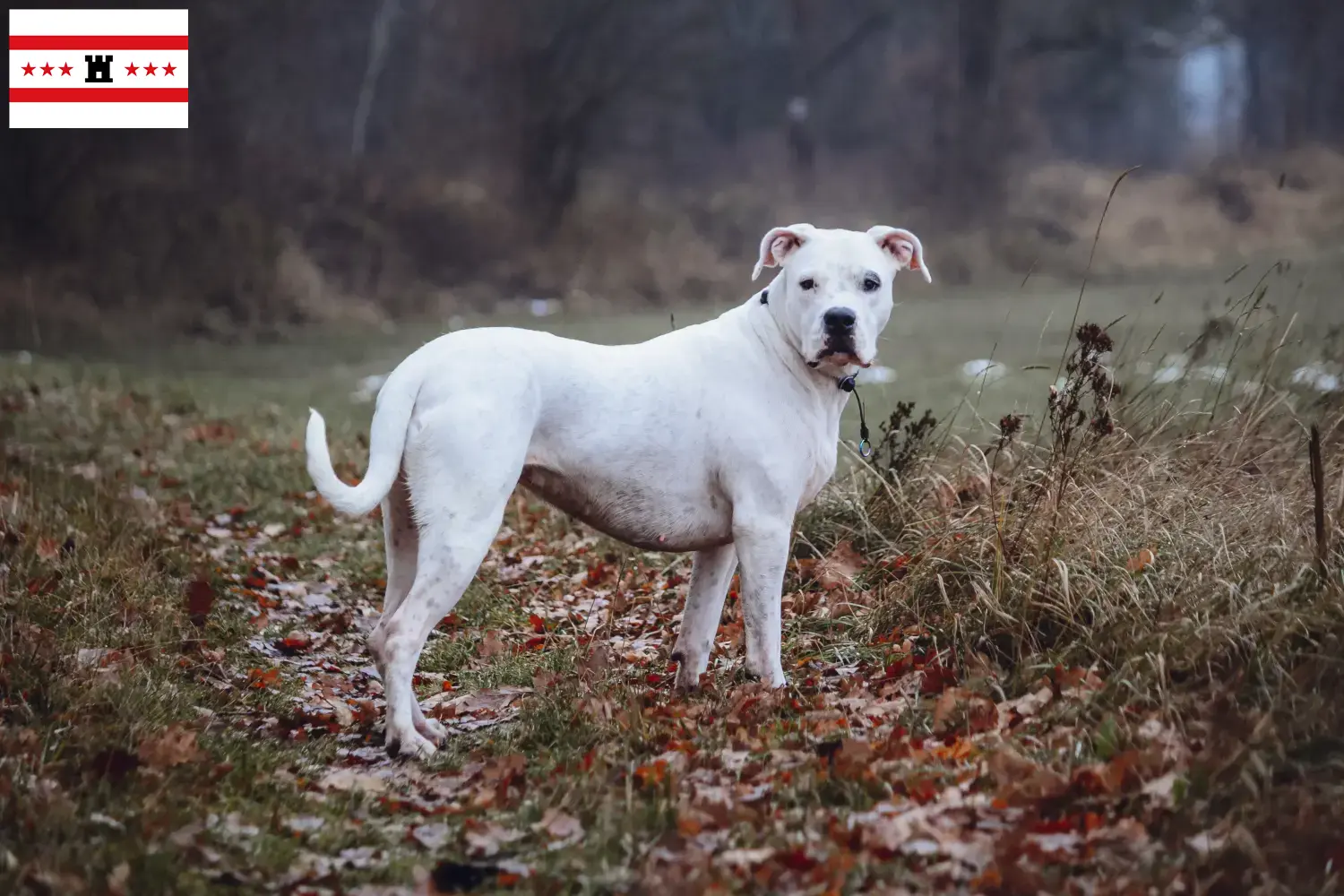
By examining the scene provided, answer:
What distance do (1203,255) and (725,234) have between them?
7.25 metres

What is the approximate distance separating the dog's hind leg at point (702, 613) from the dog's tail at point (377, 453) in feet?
4.39

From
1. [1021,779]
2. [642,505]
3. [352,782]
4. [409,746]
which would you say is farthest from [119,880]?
[1021,779]

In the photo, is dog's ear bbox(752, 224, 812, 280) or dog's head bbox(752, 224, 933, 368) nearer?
dog's head bbox(752, 224, 933, 368)

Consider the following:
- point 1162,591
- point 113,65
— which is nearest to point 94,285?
point 113,65

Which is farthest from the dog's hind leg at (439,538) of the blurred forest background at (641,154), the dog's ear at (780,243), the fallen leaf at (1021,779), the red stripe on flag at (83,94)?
the blurred forest background at (641,154)

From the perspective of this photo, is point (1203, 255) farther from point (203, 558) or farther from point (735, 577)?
point (203, 558)

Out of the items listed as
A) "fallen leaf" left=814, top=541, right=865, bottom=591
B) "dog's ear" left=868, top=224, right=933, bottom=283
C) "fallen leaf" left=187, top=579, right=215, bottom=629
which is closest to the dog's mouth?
"dog's ear" left=868, top=224, right=933, bottom=283

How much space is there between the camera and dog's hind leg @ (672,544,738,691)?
201 inches

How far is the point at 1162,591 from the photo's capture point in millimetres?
4684

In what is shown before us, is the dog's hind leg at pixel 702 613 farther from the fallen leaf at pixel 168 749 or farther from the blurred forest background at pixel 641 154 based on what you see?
A: the blurred forest background at pixel 641 154

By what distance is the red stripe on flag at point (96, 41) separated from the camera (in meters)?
11.1

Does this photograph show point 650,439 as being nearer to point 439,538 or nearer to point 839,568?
point 439,538

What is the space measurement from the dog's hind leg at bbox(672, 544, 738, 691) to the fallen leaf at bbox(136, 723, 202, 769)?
183 centimetres

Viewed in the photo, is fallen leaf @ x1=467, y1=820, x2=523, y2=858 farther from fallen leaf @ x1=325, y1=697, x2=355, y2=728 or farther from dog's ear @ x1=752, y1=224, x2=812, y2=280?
dog's ear @ x1=752, y1=224, x2=812, y2=280
